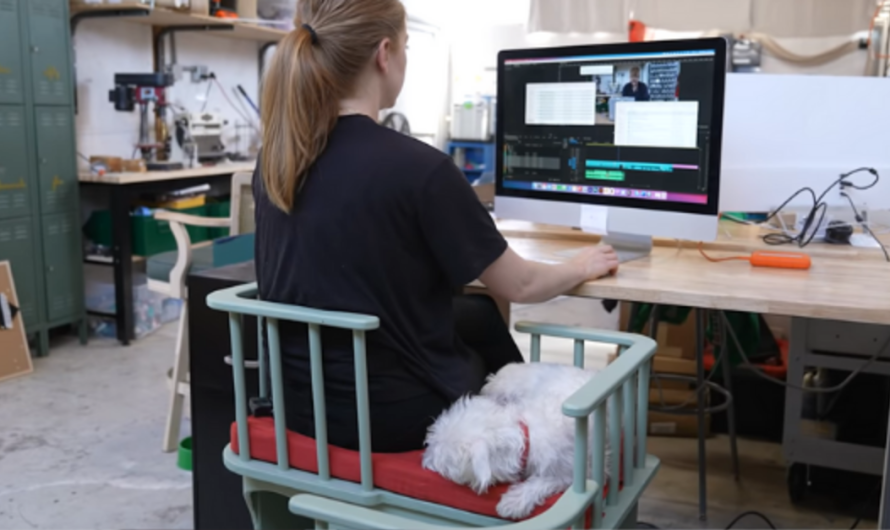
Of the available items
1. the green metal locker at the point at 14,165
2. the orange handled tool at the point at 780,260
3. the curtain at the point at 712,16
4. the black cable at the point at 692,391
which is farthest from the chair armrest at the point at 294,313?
the curtain at the point at 712,16

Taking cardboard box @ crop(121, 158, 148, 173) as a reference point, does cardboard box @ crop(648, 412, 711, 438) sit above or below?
below

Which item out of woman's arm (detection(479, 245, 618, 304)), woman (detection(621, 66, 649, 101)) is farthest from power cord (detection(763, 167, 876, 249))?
woman's arm (detection(479, 245, 618, 304))

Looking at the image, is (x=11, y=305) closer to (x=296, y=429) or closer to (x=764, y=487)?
(x=296, y=429)

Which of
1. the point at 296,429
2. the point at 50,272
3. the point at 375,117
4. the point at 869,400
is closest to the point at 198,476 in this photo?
the point at 296,429

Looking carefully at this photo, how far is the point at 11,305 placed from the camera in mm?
3436

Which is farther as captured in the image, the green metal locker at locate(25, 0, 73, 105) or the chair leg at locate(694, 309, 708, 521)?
the green metal locker at locate(25, 0, 73, 105)

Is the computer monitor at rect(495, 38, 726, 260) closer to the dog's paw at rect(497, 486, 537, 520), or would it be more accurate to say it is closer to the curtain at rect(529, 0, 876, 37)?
the dog's paw at rect(497, 486, 537, 520)

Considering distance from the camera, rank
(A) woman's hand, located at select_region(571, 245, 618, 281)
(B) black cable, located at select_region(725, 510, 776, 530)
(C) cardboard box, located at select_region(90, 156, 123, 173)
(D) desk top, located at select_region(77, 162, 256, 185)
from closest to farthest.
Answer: (A) woman's hand, located at select_region(571, 245, 618, 281) → (B) black cable, located at select_region(725, 510, 776, 530) → (D) desk top, located at select_region(77, 162, 256, 185) → (C) cardboard box, located at select_region(90, 156, 123, 173)

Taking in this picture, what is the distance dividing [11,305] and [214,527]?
1.95 meters

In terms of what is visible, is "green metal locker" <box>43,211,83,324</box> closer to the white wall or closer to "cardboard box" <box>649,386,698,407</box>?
the white wall

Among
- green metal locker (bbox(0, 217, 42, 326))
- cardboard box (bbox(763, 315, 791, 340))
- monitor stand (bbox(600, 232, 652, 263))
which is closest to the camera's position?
monitor stand (bbox(600, 232, 652, 263))

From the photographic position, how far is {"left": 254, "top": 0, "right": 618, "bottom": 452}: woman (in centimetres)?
129

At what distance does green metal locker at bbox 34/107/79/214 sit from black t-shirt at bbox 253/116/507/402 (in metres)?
2.61

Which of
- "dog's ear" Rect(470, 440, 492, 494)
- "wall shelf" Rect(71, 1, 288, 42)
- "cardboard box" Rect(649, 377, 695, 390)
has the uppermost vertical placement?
"wall shelf" Rect(71, 1, 288, 42)
